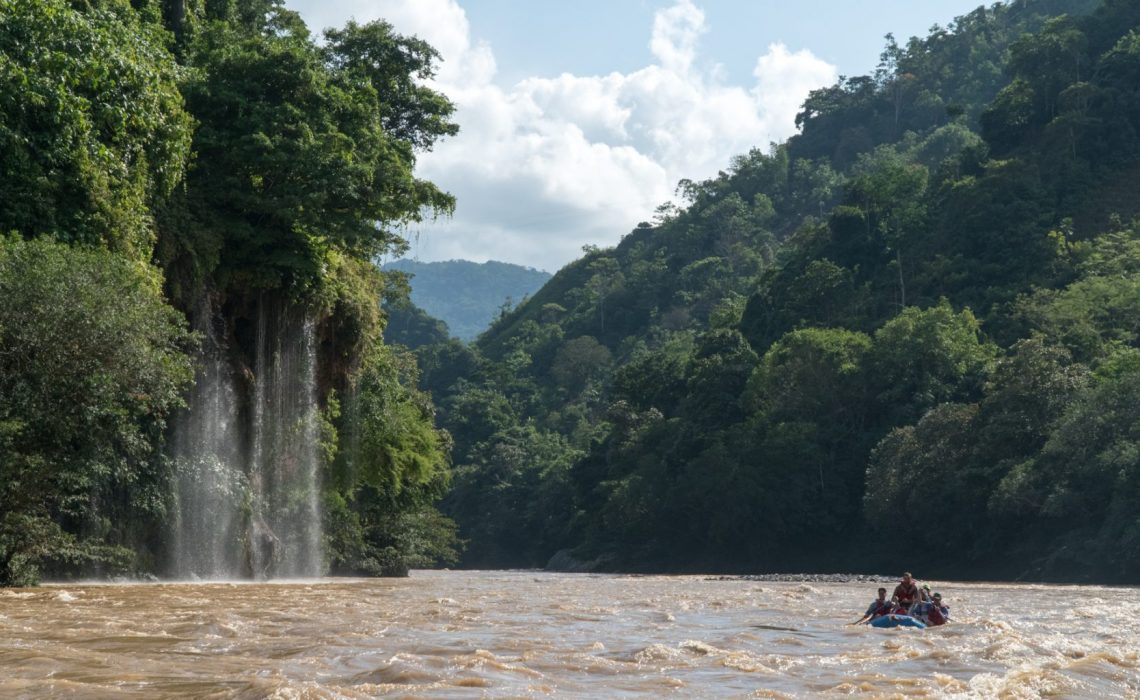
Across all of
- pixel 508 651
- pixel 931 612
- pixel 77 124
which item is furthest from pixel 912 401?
pixel 508 651

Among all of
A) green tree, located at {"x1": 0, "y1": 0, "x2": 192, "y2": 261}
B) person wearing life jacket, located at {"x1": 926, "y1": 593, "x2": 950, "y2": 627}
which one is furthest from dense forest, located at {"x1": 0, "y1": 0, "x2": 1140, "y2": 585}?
person wearing life jacket, located at {"x1": 926, "y1": 593, "x2": 950, "y2": 627}

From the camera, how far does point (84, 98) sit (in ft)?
74.8

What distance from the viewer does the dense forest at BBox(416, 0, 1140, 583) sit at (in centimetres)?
4844

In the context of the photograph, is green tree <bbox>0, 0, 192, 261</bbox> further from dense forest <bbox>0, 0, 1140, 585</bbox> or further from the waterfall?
the waterfall

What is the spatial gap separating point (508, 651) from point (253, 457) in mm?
20945

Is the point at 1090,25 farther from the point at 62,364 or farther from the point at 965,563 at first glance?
the point at 62,364

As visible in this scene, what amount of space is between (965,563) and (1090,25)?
48.7 metres

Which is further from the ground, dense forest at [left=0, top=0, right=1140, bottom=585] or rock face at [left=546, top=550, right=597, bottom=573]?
dense forest at [left=0, top=0, right=1140, bottom=585]

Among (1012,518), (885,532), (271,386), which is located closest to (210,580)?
(271,386)

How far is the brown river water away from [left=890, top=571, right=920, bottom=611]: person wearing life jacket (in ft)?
2.61

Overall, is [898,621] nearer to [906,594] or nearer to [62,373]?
[906,594]

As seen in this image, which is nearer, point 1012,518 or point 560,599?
point 560,599

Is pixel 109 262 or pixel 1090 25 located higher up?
pixel 1090 25

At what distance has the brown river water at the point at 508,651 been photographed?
11.0 m
